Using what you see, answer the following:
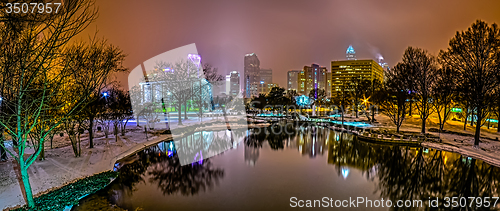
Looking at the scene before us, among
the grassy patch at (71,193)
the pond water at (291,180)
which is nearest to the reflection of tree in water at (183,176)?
the pond water at (291,180)

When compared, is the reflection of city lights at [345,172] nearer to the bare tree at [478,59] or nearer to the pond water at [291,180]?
the pond water at [291,180]

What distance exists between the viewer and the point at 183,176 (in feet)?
40.8

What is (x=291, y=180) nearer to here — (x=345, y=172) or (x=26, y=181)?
(x=345, y=172)

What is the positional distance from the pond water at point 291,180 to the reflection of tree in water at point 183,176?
1.7 inches

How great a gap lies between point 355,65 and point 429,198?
14704 cm

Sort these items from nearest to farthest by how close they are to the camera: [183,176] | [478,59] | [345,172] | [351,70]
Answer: [183,176]
[345,172]
[478,59]
[351,70]

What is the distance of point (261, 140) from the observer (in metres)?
23.2

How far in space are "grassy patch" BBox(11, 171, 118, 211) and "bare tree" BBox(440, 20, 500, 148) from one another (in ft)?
82.8

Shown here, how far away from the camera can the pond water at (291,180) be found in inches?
369

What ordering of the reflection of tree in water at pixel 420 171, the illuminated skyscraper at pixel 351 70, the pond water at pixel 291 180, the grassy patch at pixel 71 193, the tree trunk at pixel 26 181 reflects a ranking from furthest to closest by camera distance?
the illuminated skyscraper at pixel 351 70 → the reflection of tree in water at pixel 420 171 → the pond water at pixel 291 180 → the grassy patch at pixel 71 193 → the tree trunk at pixel 26 181

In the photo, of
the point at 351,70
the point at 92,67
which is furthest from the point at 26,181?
the point at 351,70

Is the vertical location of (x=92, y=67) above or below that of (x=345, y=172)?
above

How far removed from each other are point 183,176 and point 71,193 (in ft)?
15.5

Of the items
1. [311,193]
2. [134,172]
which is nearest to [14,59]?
[134,172]
